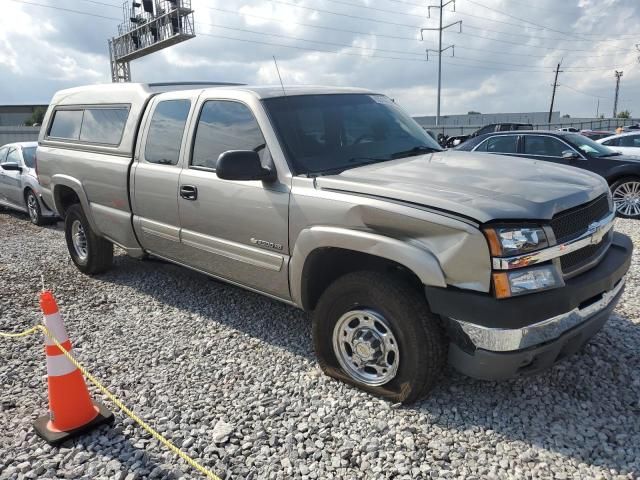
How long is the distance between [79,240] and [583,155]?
8.28 meters

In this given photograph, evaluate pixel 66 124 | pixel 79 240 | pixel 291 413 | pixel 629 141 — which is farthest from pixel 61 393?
pixel 629 141

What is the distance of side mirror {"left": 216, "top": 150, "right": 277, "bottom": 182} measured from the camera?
3383 mm

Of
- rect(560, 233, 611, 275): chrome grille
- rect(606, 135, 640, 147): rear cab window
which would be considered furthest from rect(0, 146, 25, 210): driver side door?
rect(606, 135, 640, 147): rear cab window

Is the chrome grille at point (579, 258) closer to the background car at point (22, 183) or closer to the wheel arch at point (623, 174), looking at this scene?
the wheel arch at point (623, 174)

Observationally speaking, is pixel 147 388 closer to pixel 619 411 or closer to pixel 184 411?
pixel 184 411

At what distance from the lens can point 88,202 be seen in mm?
5660

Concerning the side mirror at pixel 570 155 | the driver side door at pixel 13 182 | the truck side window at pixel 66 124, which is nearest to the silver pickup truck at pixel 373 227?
the truck side window at pixel 66 124

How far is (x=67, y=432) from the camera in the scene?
9.95 ft

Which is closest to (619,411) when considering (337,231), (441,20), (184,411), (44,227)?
(337,231)

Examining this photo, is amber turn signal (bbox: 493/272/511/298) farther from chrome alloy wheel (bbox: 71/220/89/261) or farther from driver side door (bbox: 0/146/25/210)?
driver side door (bbox: 0/146/25/210)

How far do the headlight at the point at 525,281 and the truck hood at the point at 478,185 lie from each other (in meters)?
0.27

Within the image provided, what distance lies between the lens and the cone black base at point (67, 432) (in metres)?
3.00

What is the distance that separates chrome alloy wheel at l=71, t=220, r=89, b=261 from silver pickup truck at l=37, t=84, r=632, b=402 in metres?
1.40

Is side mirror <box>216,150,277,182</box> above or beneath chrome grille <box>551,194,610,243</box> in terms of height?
above
